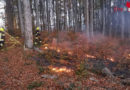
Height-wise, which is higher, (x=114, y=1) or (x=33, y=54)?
(x=114, y=1)

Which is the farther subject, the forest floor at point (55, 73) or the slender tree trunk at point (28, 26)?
the slender tree trunk at point (28, 26)

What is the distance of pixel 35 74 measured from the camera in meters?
5.76

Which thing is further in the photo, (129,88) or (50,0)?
(50,0)

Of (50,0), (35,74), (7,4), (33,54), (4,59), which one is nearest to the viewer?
(35,74)

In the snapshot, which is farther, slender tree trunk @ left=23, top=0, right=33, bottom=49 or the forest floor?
slender tree trunk @ left=23, top=0, right=33, bottom=49

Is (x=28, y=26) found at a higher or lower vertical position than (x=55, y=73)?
higher

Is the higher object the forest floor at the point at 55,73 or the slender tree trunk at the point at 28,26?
the slender tree trunk at the point at 28,26

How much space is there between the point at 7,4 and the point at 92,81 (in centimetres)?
2126

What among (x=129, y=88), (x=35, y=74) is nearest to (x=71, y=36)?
(x=35, y=74)

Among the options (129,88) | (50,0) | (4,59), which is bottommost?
(129,88)

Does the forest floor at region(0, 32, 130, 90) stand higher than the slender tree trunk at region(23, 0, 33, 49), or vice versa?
the slender tree trunk at region(23, 0, 33, 49)

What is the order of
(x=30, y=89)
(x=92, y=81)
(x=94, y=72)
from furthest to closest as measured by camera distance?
(x=94, y=72)
(x=92, y=81)
(x=30, y=89)

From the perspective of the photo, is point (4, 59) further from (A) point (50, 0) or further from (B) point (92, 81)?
(A) point (50, 0)

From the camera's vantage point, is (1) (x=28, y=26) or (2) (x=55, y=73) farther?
(1) (x=28, y=26)
